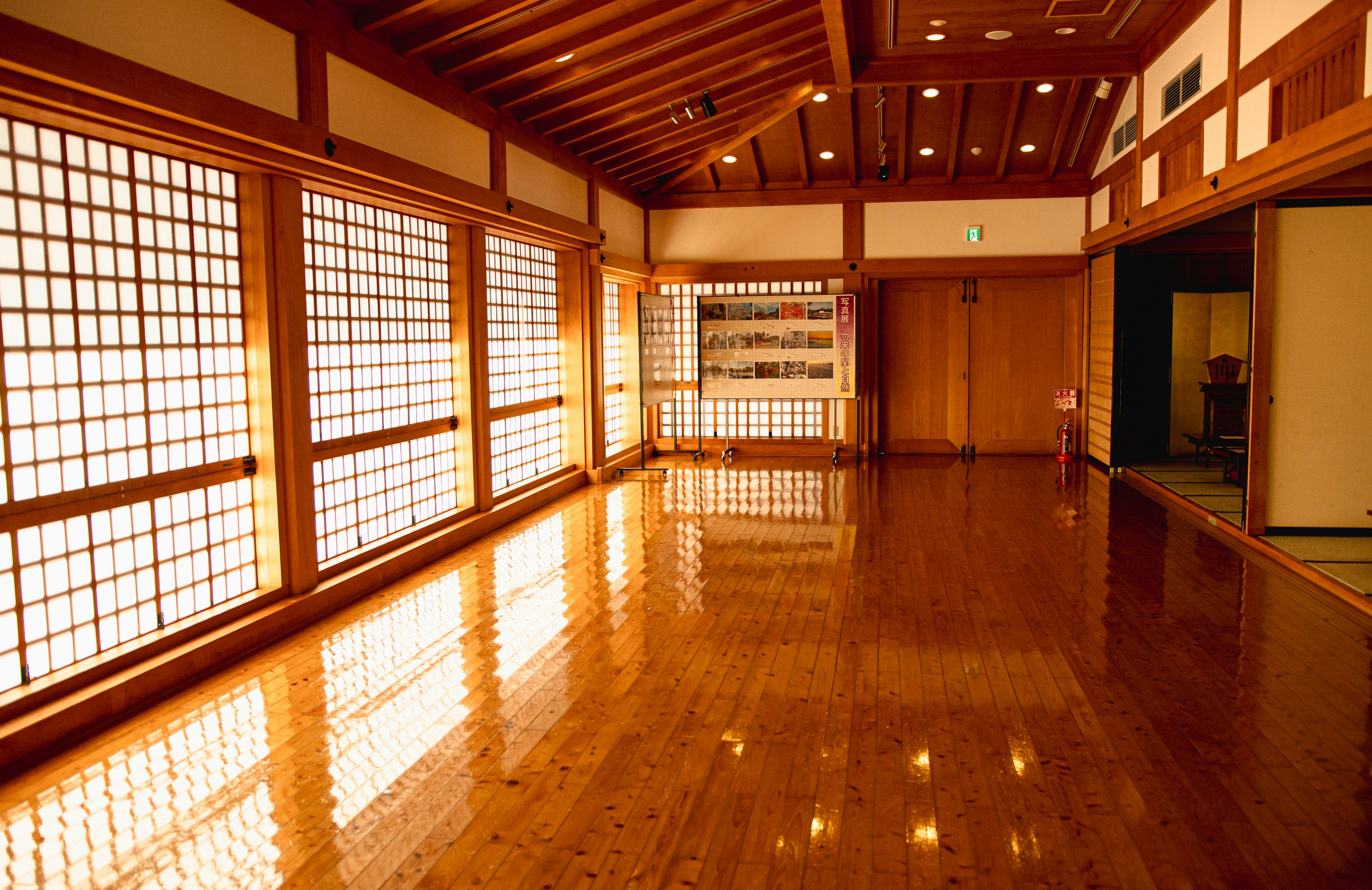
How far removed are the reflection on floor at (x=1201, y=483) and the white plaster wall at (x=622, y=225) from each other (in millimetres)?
5851

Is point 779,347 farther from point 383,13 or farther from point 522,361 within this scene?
point 383,13

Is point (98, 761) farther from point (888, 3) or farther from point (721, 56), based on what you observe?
point (888, 3)

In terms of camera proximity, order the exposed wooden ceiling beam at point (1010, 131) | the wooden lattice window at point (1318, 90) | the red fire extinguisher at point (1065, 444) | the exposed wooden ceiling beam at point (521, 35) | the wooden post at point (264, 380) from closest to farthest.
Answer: the wooden lattice window at point (1318, 90)
the wooden post at point (264, 380)
the exposed wooden ceiling beam at point (521, 35)
the exposed wooden ceiling beam at point (1010, 131)
the red fire extinguisher at point (1065, 444)

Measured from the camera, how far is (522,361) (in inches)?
321

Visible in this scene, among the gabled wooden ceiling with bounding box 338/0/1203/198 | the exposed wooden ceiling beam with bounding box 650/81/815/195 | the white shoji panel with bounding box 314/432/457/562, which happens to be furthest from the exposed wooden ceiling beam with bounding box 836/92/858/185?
the white shoji panel with bounding box 314/432/457/562

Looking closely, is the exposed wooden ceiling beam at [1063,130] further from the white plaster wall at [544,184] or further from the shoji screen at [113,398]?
the shoji screen at [113,398]

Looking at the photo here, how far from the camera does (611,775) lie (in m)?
3.16

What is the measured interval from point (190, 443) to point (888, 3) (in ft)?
18.4

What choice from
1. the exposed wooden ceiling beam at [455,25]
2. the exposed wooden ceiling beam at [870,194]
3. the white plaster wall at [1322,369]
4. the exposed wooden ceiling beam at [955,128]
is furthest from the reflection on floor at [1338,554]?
the exposed wooden ceiling beam at [455,25]

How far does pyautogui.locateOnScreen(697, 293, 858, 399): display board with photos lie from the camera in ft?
35.8

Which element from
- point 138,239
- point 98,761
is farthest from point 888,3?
point 98,761

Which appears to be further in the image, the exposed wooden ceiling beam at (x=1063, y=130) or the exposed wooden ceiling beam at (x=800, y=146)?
the exposed wooden ceiling beam at (x=800, y=146)

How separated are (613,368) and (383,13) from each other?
6.02 m

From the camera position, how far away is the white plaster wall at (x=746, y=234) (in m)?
11.1
